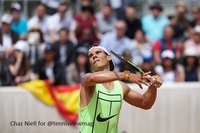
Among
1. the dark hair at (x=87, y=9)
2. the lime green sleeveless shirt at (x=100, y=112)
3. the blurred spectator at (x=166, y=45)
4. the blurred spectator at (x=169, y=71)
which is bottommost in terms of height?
the lime green sleeveless shirt at (x=100, y=112)

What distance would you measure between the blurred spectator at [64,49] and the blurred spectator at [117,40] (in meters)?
0.73

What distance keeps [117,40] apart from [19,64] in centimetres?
223

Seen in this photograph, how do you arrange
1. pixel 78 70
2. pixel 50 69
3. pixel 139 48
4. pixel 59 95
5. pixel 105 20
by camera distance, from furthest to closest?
pixel 105 20, pixel 139 48, pixel 50 69, pixel 78 70, pixel 59 95

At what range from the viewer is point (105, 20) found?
40.7ft

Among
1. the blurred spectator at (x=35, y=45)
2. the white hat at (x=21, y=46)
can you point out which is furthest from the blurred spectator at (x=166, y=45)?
the white hat at (x=21, y=46)

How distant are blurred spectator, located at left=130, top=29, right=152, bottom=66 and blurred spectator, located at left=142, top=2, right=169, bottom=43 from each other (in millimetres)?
333

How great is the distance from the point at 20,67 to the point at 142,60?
265cm

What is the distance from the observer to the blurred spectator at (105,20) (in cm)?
1226

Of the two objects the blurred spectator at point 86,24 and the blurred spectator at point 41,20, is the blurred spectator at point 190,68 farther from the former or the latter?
the blurred spectator at point 41,20

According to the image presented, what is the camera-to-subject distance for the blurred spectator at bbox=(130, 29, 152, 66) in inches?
446

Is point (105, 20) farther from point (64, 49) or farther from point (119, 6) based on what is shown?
point (64, 49)

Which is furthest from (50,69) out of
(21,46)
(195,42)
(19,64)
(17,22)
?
(195,42)

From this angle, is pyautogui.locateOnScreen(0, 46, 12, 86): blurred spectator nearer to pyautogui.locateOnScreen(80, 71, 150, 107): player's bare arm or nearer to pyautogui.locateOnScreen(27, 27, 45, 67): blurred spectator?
pyautogui.locateOnScreen(27, 27, 45, 67): blurred spectator

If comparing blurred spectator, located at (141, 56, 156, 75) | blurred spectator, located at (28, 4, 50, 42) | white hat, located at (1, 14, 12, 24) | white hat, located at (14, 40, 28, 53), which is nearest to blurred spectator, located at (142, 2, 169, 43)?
blurred spectator, located at (141, 56, 156, 75)
